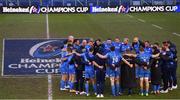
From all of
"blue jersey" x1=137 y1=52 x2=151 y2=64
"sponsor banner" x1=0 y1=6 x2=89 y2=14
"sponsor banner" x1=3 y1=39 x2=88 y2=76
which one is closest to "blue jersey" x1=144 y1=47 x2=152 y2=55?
"blue jersey" x1=137 y1=52 x2=151 y2=64

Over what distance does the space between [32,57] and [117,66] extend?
27.4ft

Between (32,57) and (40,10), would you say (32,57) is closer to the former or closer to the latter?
(32,57)

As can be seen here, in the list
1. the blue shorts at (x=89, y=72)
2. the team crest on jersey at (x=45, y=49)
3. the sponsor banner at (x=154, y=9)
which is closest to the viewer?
the blue shorts at (x=89, y=72)

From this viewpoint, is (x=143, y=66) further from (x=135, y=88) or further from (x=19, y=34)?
(x=19, y=34)

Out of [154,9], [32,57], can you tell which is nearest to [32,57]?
[32,57]

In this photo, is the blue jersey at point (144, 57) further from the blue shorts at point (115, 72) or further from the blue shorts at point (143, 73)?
the blue shorts at point (115, 72)

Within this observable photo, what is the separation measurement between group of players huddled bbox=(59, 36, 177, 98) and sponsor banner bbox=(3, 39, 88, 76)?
14.8 feet

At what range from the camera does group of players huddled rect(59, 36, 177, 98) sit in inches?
829

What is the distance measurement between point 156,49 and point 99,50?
7.83 feet

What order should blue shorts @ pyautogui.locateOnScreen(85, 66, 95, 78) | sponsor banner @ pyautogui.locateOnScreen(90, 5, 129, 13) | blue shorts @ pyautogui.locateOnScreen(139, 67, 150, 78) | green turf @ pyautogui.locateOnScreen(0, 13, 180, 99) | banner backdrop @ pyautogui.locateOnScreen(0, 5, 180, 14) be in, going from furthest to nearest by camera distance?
sponsor banner @ pyautogui.locateOnScreen(90, 5, 129, 13)
banner backdrop @ pyautogui.locateOnScreen(0, 5, 180, 14)
green turf @ pyautogui.locateOnScreen(0, 13, 180, 99)
blue shorts @ pyautogui.locateOnScreen(139, 67, 150, 78)
blue shorts @ pyautogui.locateOnScreen(85, 66, 95, 78)

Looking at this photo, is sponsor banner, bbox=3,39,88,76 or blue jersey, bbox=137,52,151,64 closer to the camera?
blue jersey, bbox=137,52,151,64

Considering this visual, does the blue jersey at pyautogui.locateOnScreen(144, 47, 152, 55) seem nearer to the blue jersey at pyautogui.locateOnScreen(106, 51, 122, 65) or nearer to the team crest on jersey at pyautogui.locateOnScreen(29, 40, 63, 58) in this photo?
the blue jersey at pyautogui.locateOnScreen(106, 51, 122, 65)

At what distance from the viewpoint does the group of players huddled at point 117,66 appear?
2105cm

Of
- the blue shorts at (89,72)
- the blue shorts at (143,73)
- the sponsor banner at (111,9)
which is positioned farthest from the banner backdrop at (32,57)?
the sponsor banner at (111,9)
